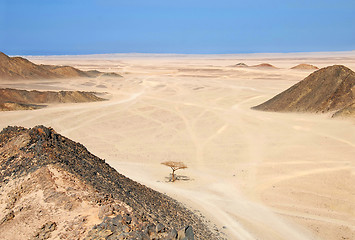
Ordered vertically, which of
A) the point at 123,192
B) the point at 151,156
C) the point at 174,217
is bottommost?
the point at 151,156

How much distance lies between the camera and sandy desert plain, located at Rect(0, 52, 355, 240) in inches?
514

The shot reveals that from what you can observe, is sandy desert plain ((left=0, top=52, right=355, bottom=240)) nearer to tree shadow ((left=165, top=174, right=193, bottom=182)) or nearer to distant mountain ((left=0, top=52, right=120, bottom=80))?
tree shadow ((left=165, top=174, right=193, bottom=182))

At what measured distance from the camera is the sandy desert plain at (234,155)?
514 inches

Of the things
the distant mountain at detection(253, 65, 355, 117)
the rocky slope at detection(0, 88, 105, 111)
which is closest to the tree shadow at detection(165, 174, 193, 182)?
the distant mountain at detection(253, 65, 355, 117)

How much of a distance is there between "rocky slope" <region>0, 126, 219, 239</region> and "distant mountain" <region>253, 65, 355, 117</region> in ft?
67.3

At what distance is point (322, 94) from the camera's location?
98.4 feet

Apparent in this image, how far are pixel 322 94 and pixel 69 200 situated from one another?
2632 cm

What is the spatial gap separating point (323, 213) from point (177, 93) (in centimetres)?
3649

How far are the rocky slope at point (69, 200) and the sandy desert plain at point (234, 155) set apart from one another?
3.02m

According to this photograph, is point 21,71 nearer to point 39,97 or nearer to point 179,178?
point 39,97

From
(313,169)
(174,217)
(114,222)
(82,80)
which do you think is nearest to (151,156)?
(313,169)

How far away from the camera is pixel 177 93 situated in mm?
49094

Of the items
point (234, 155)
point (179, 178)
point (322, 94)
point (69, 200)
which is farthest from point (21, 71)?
point (69, 200)

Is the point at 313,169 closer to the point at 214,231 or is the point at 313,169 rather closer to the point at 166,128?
the point at 214,231
